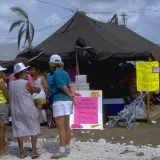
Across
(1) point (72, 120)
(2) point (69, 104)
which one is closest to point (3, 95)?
(2) point (69, 104)

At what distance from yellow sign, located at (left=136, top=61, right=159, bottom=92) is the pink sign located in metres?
1.42

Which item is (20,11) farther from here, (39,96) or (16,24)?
(39,96)

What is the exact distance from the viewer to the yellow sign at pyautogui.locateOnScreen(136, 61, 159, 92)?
11.0m

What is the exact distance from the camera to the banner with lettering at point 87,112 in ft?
33.7

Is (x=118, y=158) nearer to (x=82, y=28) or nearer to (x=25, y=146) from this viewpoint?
(x=25, y=146)

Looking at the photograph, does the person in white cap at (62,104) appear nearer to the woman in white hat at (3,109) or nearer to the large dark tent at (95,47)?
the woman in white hat at (3,109)

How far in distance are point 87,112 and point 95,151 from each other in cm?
277

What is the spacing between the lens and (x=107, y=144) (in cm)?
830

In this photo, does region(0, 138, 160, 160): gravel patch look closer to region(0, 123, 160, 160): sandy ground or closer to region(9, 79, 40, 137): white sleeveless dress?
region(0, 123, 160, 160): sandy ground

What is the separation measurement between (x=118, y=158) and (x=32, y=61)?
4807 millimetres

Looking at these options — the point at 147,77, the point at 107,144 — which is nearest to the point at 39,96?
the point at 107,144

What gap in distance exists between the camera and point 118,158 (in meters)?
7.09

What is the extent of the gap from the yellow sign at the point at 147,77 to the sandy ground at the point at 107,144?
1048 millimetres

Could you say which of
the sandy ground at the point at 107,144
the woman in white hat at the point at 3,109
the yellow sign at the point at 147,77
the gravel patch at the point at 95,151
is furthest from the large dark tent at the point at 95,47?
the woman in white hat at the point at 3,109
